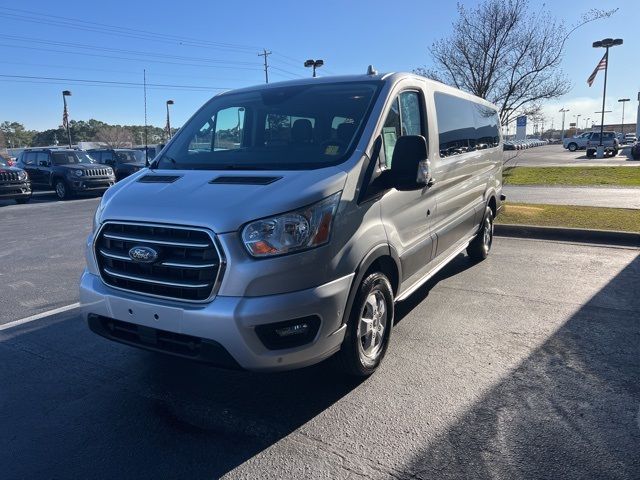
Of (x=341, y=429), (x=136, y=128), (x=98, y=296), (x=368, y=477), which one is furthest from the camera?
(x=136, y=128)

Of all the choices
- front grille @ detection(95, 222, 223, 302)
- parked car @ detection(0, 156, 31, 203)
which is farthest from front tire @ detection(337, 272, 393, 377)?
parked car @ detection(0, 156, 31, 203)

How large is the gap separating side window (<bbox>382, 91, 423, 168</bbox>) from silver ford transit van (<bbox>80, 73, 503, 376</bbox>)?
0.02 metres

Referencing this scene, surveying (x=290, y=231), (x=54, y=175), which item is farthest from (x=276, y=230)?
(x=54, y=175)

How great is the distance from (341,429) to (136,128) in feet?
335

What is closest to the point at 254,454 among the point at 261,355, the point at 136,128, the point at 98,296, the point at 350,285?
the point at 261,355

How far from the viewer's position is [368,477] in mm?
2641

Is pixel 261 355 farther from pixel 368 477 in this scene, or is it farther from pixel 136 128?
pixel 136 128

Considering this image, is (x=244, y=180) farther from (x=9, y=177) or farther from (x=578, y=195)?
(x=9, y=177)

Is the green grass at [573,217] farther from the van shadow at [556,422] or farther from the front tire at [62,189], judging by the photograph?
the front tire at [62,189]

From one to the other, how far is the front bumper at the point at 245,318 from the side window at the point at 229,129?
1.53 meters

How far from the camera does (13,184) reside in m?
16.2

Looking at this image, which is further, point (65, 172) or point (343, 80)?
point (65, 172)

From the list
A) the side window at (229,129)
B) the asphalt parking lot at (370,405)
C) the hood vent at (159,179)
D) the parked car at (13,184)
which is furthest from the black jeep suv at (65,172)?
the hood vent at (159,179)

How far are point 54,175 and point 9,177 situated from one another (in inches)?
90.3
